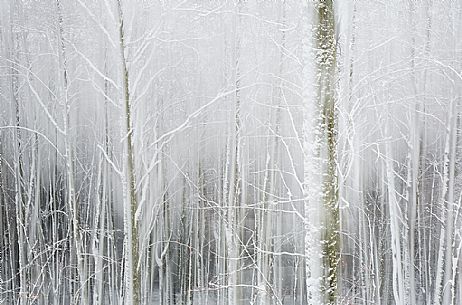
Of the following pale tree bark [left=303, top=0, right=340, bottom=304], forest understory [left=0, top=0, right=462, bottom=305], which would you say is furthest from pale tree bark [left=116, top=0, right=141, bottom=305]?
pale tree bark [left=303, top=0, right=340, bottom=304]

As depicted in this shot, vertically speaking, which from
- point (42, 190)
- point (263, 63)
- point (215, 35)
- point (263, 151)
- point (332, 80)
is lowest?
point (42, 190)

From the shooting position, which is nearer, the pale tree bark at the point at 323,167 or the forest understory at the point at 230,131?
the pale tree bark at the point at 323,167

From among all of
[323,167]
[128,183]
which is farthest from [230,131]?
[323,167]

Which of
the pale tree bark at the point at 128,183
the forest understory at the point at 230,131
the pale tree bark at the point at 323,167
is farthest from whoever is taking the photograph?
the forest understory at the point at 230,131

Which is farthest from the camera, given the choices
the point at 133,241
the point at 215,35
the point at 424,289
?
the point at 424,289

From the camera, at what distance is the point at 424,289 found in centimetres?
1200

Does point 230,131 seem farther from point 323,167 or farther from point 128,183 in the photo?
point 323,167

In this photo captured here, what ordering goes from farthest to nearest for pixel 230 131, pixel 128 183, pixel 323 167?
pixel 230 131 < pixel 128 183 < pixel 323 167

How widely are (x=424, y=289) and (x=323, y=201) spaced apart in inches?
430

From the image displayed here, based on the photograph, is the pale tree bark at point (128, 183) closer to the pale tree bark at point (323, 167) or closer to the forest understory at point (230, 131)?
the forest understory at point (230, 131)

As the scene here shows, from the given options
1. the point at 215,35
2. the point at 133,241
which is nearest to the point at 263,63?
the point at 215,35

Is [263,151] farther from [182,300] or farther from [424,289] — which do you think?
[424,289]

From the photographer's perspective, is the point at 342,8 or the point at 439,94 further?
the point at 439,94

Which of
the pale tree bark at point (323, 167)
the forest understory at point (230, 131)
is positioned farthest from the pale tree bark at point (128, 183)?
the pale tree bark at point (323, 167)
